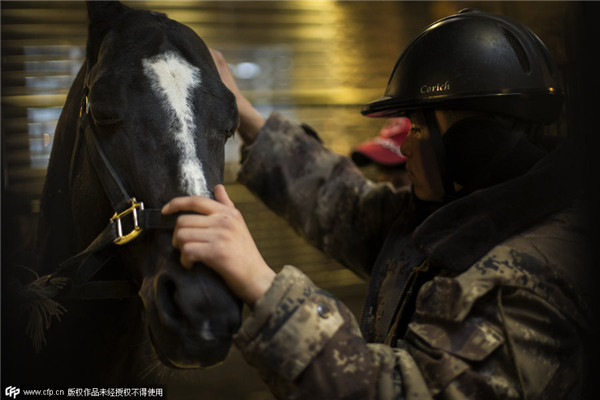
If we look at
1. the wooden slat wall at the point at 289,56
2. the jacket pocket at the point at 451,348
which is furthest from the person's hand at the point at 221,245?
the wooden slat wall at the point at 289,56

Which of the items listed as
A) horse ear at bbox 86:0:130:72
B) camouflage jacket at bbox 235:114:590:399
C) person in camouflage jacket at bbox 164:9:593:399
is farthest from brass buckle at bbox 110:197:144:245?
horse ear at bbox 86:0:130:72

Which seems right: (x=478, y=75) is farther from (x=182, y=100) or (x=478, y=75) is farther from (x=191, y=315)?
(x=191, y=315)

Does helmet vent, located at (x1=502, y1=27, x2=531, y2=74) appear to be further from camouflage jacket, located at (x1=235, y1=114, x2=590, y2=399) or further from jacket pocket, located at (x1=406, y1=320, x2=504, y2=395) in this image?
jacket pocket, located at (x1=406, y1=320, x2=504, y2=395)

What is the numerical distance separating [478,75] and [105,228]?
3.15 feet

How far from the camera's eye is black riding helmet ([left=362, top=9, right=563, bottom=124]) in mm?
1327

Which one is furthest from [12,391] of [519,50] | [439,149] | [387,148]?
[387,148]

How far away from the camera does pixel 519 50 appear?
54.8 inches

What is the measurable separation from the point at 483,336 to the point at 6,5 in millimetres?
1295

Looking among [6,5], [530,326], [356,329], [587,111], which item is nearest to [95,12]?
[6,5]

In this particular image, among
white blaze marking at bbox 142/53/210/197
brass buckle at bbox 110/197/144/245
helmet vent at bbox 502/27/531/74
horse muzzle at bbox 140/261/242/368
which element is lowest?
horse muzzle at bbox 140/261/242/368

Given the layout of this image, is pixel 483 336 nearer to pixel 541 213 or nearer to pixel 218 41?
pixel 541 213

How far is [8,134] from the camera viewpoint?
1.19 m

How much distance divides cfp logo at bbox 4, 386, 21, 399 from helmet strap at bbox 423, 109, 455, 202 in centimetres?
109

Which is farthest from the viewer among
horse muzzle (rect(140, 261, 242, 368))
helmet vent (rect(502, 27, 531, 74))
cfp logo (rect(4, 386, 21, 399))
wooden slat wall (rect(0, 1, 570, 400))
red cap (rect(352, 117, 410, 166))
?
red cap (rect(352, 117, 410, 166))
